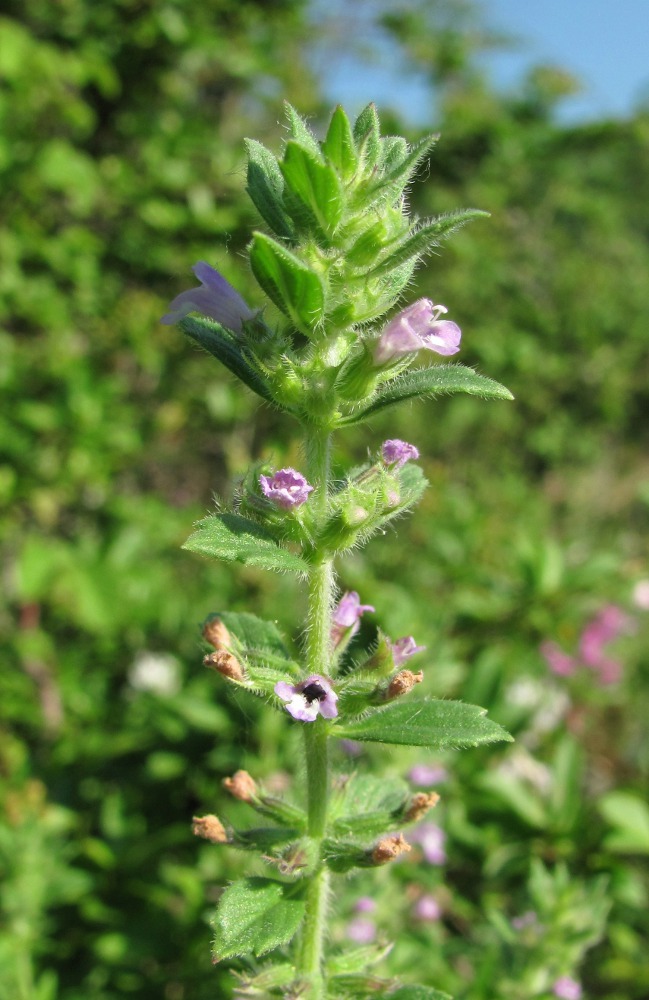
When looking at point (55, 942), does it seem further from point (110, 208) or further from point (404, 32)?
point (404, 32)

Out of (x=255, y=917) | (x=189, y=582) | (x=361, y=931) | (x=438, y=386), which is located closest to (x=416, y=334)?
(x=438, y=386)

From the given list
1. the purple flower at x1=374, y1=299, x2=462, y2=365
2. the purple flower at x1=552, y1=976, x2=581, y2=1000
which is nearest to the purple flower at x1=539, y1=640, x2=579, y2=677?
the purple flower at x1=552, y1=976, x2=581, y2=1000

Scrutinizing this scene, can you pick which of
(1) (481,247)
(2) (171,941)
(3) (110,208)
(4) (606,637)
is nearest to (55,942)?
(2) (171,941)

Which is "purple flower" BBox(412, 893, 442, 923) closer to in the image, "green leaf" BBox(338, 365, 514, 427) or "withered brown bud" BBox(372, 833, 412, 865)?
"withered brown bud" BBox(372, 833, 412, 865)

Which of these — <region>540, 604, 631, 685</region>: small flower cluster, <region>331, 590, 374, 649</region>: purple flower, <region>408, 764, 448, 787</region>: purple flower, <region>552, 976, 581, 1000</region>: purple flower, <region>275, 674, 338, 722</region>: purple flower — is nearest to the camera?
<region>275, 674, 338, 722</region>: purple flower

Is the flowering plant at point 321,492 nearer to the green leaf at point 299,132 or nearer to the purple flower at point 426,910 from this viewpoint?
the green leaf at point 299,132

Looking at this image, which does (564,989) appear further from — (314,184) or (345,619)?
(314,184)
